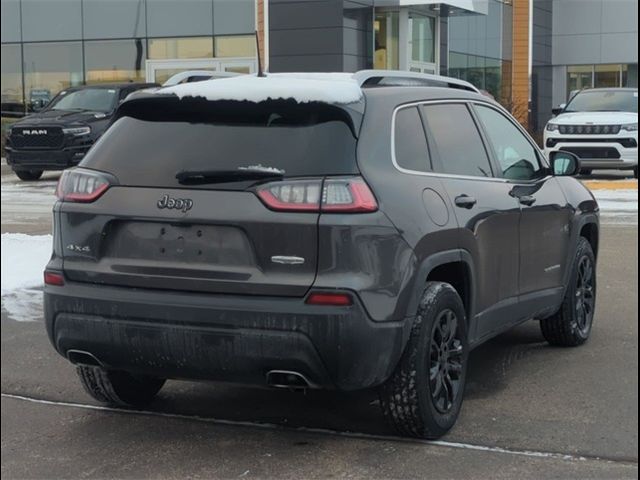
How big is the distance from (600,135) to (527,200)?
44.7 ft

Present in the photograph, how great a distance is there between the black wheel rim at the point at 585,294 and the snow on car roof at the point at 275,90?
2655 mm

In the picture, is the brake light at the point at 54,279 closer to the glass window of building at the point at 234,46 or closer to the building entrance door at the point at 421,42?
the building entrance door at the point at 421,42

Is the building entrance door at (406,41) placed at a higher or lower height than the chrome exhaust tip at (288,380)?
higher

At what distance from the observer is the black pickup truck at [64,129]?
1842cm

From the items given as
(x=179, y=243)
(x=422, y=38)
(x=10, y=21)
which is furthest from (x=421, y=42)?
(x=179, y=243)

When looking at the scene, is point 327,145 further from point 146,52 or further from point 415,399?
point 146,52

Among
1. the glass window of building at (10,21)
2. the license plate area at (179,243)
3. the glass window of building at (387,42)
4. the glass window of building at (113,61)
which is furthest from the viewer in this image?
the glass window of building at (113,61)

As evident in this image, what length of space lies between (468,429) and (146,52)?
76.5 ft

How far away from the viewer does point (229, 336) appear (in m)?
4.05

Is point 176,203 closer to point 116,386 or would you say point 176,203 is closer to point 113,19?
point 116,386

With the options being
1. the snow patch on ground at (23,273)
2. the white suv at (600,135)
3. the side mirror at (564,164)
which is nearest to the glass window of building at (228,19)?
the white suv at (600,135)

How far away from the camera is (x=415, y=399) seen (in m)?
4.36

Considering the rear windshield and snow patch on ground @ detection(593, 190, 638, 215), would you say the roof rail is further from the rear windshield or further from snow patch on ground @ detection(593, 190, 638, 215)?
snow patch on ground @ detection(593, 190, 638, 215)

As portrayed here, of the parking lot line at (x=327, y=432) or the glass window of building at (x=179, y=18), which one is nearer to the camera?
the parking lot line at (x=327, y=432)
